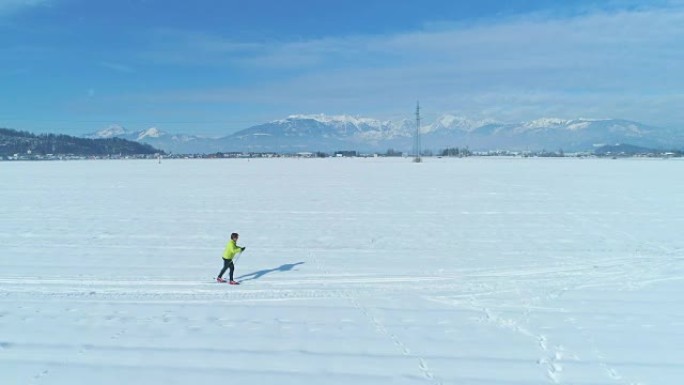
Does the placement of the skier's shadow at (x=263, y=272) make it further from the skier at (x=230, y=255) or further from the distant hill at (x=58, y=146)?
the distant hill at (x=58, y=146)

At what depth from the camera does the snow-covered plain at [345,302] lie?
532 centimetres

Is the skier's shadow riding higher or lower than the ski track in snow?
higher

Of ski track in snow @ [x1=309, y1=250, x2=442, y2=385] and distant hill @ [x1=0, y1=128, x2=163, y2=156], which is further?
distant hill @ [x1=0, y1=128, x2=163, y2=156]

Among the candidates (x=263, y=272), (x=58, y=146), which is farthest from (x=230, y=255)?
(x=58, y=146)

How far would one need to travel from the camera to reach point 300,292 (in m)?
7.88

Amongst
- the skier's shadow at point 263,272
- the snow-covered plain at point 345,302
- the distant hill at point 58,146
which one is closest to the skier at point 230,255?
the snow-covered plain at point 345,302

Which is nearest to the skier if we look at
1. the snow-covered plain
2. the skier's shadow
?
the snow-covered plain

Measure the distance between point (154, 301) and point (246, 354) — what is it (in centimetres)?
254

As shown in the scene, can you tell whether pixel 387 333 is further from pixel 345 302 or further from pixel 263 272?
pixel 263 272

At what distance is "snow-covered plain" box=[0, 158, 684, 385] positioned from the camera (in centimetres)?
532

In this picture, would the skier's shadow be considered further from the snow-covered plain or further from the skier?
the skier

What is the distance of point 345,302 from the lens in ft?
24.2

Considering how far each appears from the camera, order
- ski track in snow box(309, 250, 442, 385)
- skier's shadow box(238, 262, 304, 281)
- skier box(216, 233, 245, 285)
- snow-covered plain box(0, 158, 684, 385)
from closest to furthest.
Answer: ski track in snow box(309, 250, 442, 385) < snow-covered plain box(0, 158, 684, 385) < skier box(216, 233, 245, 285) < skier's shadow box(238, 262, 304, 281)

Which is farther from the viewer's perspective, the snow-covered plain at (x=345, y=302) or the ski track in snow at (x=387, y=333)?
the snow-covered plain at (x=345, y=302)
